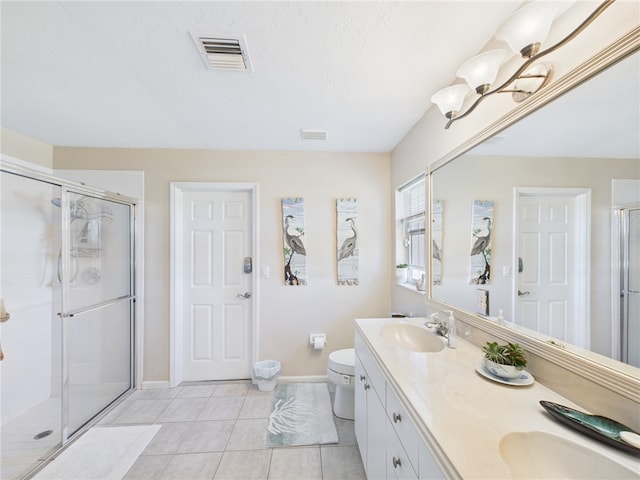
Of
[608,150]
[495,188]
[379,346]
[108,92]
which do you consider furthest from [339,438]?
[108,92]

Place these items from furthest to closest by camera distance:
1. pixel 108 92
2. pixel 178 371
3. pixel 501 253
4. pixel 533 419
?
1. pixel 178 371
2. pixel 108 92
3. pixel 501 253
4. pixel 533 419

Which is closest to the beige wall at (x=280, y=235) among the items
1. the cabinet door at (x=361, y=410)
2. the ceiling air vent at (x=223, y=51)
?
the cabinet door at (x=361, y=410)

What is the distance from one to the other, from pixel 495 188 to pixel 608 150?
0.48 metres

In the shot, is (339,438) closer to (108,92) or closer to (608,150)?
(608,150)

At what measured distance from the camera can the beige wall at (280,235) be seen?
8.55 feet

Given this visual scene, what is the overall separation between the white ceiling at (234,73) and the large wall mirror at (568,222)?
0.59m

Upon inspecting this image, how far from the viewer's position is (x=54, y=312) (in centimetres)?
232

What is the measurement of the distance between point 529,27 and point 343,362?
212cm

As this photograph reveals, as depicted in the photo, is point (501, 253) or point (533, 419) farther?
point (501, 253)

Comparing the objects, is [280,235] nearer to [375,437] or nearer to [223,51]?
[223,51]

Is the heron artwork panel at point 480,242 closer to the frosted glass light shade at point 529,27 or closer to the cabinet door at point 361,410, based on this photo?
the frosted glass light shade at point 529,27

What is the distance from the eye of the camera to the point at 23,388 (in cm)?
207

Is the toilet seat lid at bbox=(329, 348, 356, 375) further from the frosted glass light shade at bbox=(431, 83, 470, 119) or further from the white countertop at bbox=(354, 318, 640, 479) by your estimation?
the frosted glass light shade at bbox=(431, 83, 470, 119)

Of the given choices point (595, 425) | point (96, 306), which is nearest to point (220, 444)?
point (96, 306)
